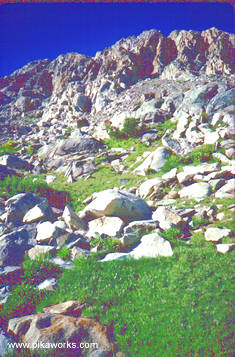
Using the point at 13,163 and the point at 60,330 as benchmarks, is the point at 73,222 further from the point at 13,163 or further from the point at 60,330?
the point at 13,163

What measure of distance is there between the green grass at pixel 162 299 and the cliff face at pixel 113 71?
5481 cm

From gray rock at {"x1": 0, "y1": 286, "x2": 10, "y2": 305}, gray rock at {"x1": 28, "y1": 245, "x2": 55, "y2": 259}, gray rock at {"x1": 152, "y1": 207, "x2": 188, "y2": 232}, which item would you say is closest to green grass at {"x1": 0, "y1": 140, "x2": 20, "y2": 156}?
gray rock at {"x1": 28, "y1": 245, "x2": 55, "y2": 259}

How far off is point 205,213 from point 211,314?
547cm

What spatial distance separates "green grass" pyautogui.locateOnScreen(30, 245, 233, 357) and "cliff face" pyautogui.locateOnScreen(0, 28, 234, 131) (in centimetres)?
5481

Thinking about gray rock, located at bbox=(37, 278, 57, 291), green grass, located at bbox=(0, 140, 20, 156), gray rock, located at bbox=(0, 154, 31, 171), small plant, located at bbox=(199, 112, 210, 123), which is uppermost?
green grass, located at bbox=(0, 140, 20, 156)

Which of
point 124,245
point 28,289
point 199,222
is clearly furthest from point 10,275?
point 199,222

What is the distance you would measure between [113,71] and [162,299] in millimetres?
74129

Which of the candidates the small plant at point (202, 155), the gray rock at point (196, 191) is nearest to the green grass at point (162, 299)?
the gray rock at point (196, 191)

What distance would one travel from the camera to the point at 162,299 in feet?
18.4

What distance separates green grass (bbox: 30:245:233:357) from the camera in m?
4.50

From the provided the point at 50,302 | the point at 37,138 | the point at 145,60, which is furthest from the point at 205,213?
the point at 145,60

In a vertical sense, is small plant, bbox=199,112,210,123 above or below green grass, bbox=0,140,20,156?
below

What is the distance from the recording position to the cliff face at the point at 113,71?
210 ft

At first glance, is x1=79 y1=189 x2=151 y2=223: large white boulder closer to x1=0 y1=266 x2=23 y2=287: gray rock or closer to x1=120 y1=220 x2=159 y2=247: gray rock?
x1=120 y1=220 x2=159 y2=247: gray rock
